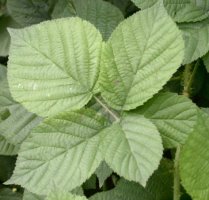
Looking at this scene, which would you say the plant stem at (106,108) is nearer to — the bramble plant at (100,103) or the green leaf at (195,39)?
the bramble plant at (100,103)

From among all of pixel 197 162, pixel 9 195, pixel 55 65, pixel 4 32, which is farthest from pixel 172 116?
pixel 4 32

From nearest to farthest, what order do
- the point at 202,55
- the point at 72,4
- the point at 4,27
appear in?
the point at 202,55 → the point at 72,4 → the point at 4,27

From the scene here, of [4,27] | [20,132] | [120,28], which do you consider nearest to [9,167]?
[20,132]

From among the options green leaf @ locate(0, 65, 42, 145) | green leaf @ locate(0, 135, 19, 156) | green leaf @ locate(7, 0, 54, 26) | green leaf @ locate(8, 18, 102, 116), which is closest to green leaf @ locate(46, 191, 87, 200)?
green leaf @ locate(8, 18, 102, 116)

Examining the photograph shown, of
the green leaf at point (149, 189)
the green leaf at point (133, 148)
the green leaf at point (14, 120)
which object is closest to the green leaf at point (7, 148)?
the green leaf at point (14, 120)

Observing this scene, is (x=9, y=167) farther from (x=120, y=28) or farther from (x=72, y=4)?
(x=120, y=28)

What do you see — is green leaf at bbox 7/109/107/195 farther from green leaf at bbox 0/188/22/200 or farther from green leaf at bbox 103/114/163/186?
green leaf at bbox 0/188/22/200
